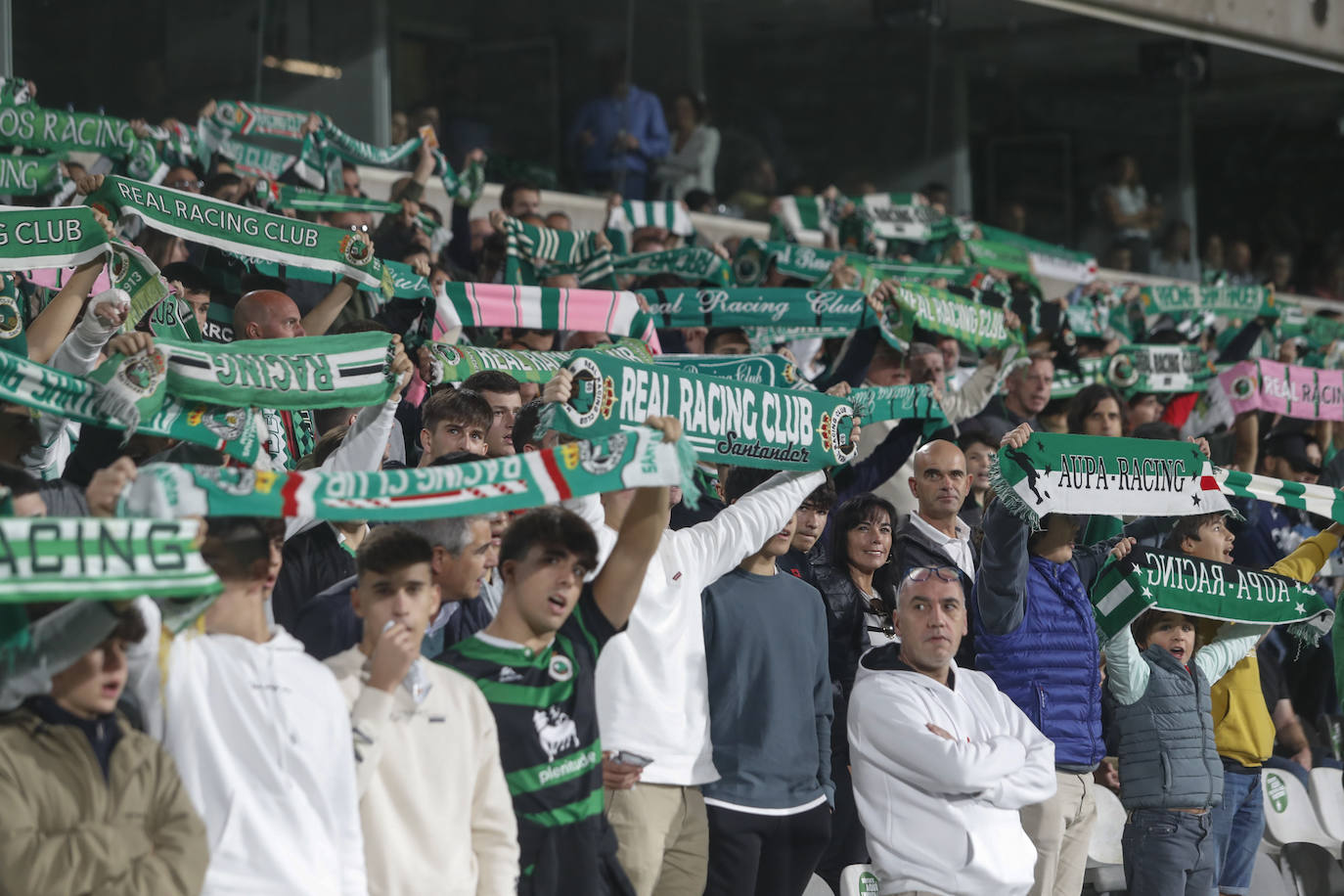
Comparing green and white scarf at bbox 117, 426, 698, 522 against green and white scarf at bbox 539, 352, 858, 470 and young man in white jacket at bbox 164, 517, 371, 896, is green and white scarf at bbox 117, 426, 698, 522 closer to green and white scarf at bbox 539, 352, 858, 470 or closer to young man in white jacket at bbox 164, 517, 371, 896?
young man in white jacket at bbox 164, 517, 371, 896

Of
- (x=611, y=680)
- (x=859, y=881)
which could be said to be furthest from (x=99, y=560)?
(x=859, y=881)

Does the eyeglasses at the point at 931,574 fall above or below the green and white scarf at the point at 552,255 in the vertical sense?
below

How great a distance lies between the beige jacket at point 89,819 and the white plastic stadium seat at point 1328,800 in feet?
18.2

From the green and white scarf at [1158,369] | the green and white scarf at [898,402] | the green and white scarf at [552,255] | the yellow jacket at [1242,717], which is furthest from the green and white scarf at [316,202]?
the yellow jacket at [1242,717]

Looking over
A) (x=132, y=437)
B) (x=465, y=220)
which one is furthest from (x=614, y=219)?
(x=132, y=437)

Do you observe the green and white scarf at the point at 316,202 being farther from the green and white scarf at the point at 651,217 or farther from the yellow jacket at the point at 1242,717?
the yellow jacket at the point at 1242,717

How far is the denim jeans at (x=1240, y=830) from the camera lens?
23.0ft

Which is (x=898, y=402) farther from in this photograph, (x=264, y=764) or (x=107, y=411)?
(x=264, y=764)

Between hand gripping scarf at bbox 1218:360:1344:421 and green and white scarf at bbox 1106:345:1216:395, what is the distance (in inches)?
16.6

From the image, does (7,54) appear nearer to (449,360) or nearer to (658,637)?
(449,360)

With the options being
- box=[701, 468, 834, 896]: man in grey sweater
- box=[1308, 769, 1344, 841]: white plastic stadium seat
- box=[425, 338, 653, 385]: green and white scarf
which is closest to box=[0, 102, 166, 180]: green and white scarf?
box=[425, 338, 653, 385]: green and white scarf

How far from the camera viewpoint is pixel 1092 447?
6348 millimetres

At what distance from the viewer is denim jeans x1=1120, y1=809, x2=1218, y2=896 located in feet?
21.3

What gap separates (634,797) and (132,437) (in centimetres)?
169
